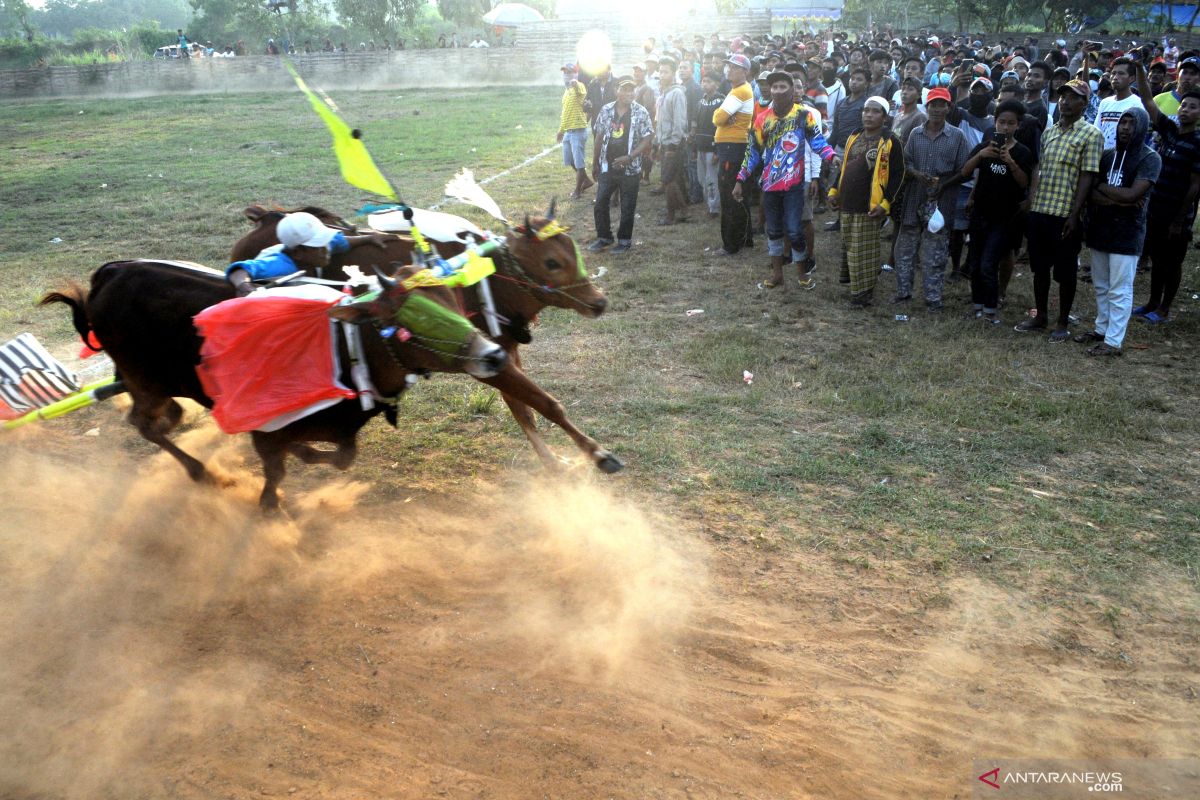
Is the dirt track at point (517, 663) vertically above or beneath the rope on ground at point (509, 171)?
beneath

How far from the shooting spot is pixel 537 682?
421cm

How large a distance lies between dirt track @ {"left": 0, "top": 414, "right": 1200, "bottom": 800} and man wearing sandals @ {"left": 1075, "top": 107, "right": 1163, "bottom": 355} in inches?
150

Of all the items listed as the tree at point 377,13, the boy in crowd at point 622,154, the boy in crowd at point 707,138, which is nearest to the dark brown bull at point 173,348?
the boy in crowd at point 622,154

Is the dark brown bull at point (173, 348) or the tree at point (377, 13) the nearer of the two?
the dark brown bull at point (173, 348)

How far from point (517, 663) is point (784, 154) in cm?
648

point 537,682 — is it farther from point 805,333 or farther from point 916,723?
point 805,333

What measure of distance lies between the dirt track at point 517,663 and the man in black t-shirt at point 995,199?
436cm

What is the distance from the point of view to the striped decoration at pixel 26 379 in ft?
18.0

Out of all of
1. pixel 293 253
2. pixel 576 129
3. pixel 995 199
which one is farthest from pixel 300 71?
pixel 293 253

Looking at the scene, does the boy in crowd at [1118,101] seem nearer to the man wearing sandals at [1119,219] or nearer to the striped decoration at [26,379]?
the man wearing sandals at [1119,219]

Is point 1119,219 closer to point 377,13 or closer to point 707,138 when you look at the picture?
point 707,138

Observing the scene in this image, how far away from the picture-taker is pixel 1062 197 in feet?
25.4

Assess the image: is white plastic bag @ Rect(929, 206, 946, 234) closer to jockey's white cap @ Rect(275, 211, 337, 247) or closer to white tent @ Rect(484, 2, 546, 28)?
jockey's white cap @ Rect(275, 211, 337, 247)

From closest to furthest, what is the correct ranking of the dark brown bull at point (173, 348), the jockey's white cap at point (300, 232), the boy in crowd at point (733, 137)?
1. the dark brown bull at point (173, 348)
2. the jockey's white cap at point (300, 232)
3. the boy in crowd at point (733, 137)
